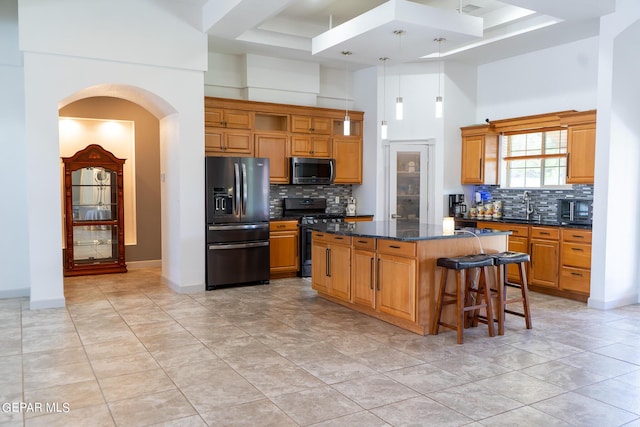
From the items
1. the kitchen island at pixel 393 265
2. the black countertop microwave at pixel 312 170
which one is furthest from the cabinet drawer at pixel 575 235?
Answer: the black countertop microwave at pixel 312 170

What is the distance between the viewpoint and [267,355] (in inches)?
158

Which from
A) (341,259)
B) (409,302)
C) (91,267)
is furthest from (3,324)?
(409,302)

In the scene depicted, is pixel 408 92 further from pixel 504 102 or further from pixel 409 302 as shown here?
pixel 409 302

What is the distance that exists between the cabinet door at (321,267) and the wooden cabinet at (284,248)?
1295mm

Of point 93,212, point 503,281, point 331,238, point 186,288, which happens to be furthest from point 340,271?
point 93,212

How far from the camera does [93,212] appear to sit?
757 cm

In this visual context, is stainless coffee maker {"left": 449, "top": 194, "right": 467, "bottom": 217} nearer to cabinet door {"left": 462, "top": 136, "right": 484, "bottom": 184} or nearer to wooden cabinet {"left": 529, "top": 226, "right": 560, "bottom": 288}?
cabinet door {"left": 462, "top": 136, "right": 484, "bottom": 184}

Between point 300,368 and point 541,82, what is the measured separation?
5.53 metres

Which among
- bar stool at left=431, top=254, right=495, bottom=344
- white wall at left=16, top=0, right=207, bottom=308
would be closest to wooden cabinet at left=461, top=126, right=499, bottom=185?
bar stool at left=431, top=254, right=495, bottom=344

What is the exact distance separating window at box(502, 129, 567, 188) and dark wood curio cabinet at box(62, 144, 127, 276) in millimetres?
5906

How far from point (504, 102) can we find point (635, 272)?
10.1ft

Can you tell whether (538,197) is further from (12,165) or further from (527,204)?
(12,165)

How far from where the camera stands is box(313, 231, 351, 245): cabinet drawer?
538 cm

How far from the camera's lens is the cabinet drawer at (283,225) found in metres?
7.16
